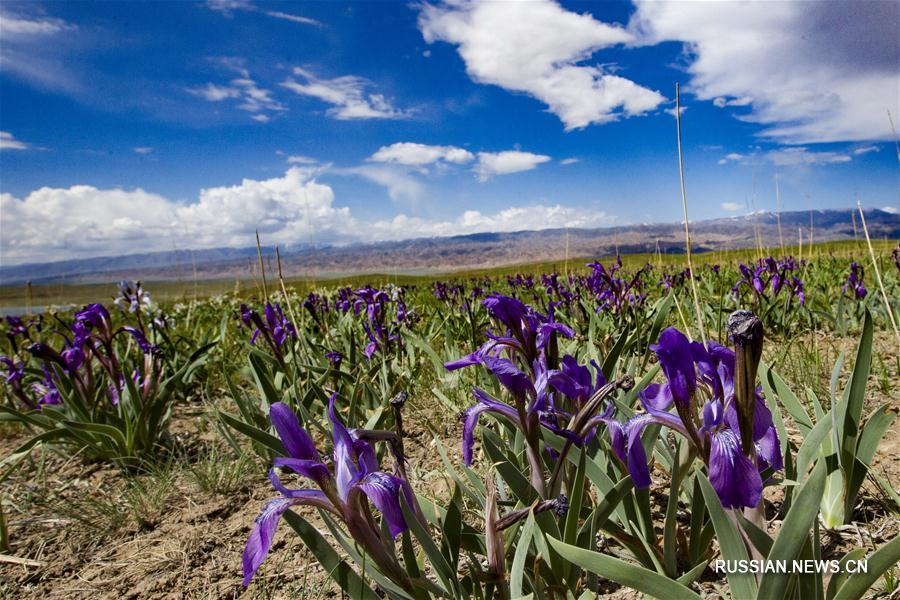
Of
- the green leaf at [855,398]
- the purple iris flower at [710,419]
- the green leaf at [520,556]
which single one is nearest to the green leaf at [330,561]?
the green leaf at [520,556]

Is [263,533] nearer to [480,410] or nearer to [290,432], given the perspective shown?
[290,432]

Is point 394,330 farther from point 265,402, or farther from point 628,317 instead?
point 628,317

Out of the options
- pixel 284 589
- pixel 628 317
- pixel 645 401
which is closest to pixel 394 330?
pixel 628 317

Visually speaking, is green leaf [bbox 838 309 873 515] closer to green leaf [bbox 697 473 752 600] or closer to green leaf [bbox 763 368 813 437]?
green leaf [bbox 763 368 813 437]

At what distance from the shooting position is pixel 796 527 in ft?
3.73

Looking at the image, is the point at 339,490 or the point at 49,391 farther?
the point at 49,391

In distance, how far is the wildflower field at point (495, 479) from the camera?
1.25m

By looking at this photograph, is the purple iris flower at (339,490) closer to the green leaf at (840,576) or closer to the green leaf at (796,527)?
the green leaf at (796,527)

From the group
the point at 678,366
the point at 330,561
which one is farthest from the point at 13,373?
the point at 678,366

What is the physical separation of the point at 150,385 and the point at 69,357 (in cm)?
58

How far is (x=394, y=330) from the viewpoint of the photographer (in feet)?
15.8

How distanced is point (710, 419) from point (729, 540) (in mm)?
294

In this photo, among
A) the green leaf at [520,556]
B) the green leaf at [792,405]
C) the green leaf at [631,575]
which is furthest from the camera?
the green leaf at [792,405]

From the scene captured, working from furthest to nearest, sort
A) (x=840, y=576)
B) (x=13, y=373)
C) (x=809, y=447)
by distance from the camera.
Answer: (x=13, y=373), (x=809, y=447), (x=840, y=576)
